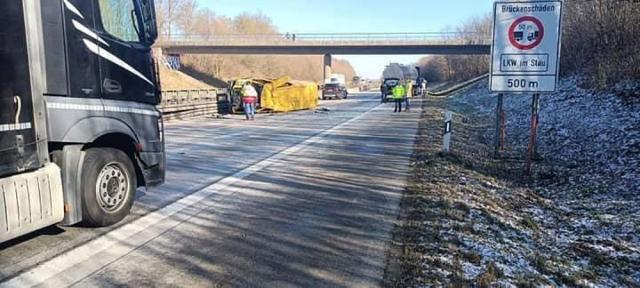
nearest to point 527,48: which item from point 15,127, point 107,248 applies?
point 107,248

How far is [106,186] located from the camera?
5098mm

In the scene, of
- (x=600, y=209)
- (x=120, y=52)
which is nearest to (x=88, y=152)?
(x=120, y=52)

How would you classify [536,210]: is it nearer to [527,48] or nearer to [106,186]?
[527,48]

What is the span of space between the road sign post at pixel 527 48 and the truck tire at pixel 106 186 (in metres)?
6.72

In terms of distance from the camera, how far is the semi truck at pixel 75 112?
4.05m

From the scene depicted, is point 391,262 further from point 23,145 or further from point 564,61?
point 564,61

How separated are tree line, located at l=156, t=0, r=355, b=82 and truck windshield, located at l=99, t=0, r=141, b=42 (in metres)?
60.0

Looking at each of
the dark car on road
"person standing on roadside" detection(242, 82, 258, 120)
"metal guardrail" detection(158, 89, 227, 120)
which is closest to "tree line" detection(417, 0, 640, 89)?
"person standing on roadside" detection(242, 82, 258, 120)

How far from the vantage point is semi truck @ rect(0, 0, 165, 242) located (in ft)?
13.3

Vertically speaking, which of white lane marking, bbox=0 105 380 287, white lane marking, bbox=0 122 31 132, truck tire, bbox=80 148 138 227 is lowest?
white lane marking, bbox=0 105 380 287


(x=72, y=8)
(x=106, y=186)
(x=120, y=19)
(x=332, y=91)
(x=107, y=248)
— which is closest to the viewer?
(x=107, y=248)

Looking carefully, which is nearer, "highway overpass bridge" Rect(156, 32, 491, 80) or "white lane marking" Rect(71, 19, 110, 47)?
"white lane marking" Rect(71, 19, 110, 47)

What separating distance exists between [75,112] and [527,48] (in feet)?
24.6

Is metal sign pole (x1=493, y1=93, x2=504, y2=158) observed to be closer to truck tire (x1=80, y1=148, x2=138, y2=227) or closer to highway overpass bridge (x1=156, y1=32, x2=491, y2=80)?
truck tire (x1=80, y1=148, x2=138, y2=227)
